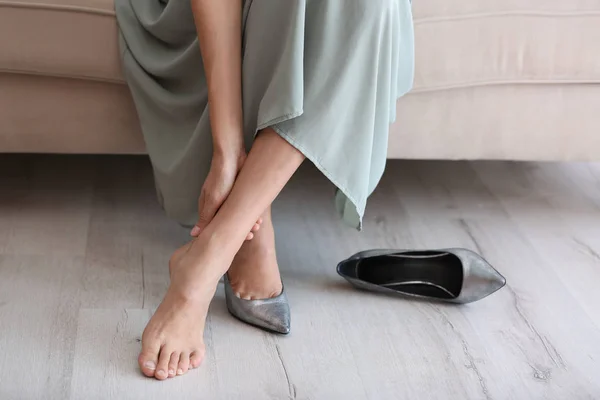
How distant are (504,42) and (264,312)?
2.12 feet

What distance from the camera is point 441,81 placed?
166 centimetres

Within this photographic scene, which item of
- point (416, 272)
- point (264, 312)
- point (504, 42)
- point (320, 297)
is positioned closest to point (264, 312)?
point (264, 312)

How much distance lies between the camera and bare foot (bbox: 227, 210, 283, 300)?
1.47 m

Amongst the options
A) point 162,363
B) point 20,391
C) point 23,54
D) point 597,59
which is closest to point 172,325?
point 162,363

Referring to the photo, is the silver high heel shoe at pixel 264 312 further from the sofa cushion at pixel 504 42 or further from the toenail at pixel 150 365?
the sofa cushion at pixel 504 42

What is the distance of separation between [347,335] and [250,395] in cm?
22

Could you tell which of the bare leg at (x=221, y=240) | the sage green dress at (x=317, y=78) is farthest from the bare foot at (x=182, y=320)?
the sage green dress at (x=317, y=78)

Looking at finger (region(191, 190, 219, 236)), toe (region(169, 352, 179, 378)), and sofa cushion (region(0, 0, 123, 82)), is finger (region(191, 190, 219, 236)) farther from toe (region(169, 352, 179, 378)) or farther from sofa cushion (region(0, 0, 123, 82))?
sofa cushion (region(0, 0, 123, 82))

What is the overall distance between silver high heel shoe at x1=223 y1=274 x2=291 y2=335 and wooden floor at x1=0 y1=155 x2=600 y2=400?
1 cm

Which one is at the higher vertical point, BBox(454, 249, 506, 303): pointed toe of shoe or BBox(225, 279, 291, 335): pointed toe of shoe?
BBox(454, 249, 506, 303): pointed toe of shoe

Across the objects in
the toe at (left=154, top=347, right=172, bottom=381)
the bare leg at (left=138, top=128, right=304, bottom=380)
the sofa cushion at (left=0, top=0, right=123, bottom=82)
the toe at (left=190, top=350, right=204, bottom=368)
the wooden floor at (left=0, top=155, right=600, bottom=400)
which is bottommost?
the wooden floor at (left=0, top=155, right=600, bottom=400)

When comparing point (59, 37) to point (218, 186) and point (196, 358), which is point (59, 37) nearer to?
point (218, 186)

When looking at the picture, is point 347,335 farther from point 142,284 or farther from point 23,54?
point 23,54

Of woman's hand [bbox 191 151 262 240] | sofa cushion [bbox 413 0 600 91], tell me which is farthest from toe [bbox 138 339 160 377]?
sofa cushion [bbox 413 0 600 91]
